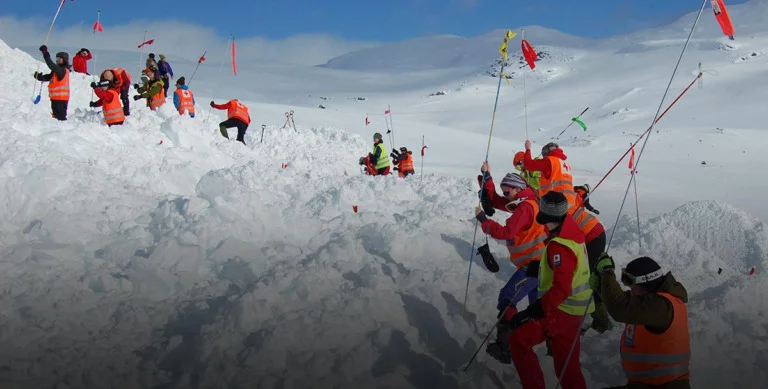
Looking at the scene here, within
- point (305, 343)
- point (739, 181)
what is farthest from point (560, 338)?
point (739, 181)

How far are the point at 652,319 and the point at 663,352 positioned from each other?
0.25 m

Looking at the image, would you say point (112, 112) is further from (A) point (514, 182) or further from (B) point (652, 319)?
(B) point (652, 319)

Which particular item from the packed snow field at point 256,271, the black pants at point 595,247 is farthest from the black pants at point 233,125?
the black pants at point 595,247

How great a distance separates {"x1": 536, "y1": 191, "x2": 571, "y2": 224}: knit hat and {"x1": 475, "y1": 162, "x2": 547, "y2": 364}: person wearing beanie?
506mm

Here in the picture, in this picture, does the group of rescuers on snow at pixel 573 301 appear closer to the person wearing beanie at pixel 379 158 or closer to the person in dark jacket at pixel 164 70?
the person wearing beanie at pixel 379 158

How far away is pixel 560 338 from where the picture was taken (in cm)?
339

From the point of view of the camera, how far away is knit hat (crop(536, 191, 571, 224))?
3.39m

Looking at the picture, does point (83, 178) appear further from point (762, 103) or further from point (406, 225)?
point (762, 103)

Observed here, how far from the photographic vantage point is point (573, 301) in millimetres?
3383

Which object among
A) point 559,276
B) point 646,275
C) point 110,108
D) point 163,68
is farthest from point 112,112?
point 646,275

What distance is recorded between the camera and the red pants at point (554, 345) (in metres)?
3.37

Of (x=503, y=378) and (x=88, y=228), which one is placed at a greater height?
(x=88, y=228)

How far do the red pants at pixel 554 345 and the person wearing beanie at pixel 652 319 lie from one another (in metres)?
0.51

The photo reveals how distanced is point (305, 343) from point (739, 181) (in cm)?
1564
